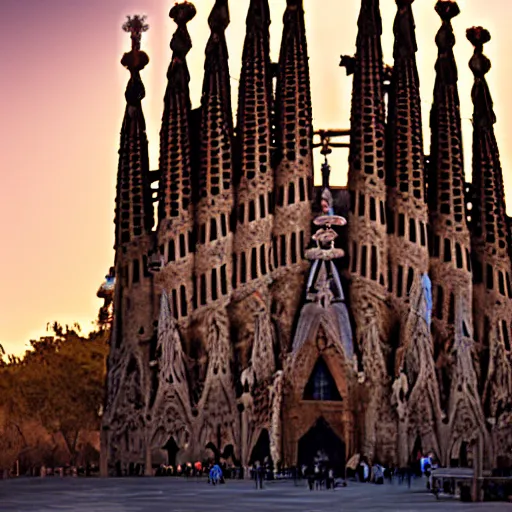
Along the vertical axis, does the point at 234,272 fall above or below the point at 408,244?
below

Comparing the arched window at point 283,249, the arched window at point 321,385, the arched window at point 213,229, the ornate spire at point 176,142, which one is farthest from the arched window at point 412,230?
the ornate spire at point 176,142

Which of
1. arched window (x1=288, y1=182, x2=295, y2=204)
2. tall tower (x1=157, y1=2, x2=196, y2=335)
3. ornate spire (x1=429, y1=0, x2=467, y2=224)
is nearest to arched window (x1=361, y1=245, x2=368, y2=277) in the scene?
arched window (x1=288, y1=182, x2=295, y2=204)

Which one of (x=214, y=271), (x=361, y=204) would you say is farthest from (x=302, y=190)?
(x=214, y=271)

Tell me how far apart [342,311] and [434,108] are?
10.3 meters

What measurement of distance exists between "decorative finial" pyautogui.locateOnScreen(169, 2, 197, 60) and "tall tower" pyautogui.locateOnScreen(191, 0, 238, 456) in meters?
1.70

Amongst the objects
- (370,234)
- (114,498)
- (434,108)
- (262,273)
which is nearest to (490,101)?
(434,108)

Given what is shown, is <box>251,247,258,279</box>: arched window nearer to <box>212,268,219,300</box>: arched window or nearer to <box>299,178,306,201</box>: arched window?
<box>212,268,219,300</box>: arched window

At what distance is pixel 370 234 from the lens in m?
53.2

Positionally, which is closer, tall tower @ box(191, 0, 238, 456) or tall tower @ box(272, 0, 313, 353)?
tall tower @ box(191, 0, 238, 456)

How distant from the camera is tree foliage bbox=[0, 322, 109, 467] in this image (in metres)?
62.6

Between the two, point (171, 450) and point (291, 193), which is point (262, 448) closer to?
point (171, 450)

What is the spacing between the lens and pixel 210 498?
3297 centimetres

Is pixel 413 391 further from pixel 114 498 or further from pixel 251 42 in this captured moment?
pixel 114 498

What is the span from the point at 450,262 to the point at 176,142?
1235 centimetres
